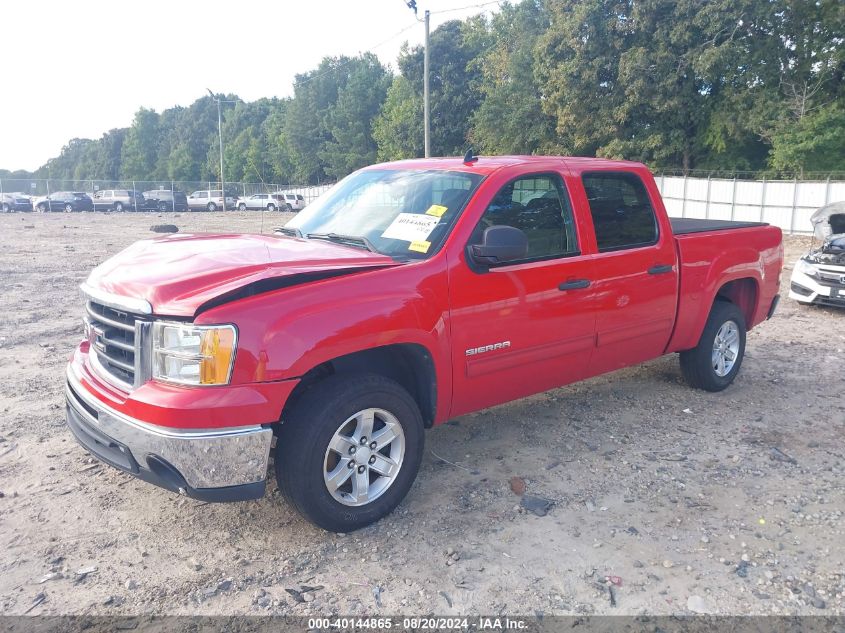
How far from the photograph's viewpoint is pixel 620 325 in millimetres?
4844

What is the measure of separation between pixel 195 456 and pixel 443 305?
1.54 m

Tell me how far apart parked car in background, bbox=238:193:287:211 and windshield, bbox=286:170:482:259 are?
41.4 m

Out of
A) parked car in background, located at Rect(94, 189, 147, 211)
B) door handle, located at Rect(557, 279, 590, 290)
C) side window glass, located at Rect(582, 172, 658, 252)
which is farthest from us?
parked car in background, located at Rect(94, 189, 147, 211)

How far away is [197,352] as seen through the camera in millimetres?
3080

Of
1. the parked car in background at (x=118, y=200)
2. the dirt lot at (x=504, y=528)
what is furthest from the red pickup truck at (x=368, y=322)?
the parked car in background at (x=118, y=200)

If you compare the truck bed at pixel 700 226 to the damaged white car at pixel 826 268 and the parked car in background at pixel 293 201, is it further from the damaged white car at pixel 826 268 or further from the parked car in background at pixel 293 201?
the parked car in background at pixel 293 201

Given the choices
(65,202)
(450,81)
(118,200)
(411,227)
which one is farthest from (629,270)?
(450,81)

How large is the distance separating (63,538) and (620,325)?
374 cm

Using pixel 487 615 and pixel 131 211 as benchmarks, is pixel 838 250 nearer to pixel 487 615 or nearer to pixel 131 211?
pixel 487 615

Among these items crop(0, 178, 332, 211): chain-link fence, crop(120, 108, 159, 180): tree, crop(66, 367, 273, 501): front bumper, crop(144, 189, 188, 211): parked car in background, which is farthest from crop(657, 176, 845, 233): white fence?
crop(120, 108, 159, 180): tree

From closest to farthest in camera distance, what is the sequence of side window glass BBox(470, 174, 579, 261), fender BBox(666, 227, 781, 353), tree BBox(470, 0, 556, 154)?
side window glass BBox(470, 174, 579, 261), fender BBox(666, 227, 781, 353), tree BBox(470, 0, 556, 154)

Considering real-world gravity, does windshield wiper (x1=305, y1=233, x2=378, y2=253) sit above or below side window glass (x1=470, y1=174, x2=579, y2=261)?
below

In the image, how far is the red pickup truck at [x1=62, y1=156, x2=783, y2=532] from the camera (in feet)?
10.2

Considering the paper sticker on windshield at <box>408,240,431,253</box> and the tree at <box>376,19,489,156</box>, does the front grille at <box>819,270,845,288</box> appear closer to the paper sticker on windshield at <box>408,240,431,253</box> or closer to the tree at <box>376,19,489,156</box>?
the paper sticker on windshield at <box>408,240,431,253</box>
